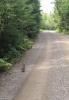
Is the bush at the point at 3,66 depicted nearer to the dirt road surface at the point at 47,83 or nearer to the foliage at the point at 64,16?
the dirt road surface at the point at 47,83

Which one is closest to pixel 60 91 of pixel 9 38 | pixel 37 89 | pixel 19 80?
pixel 37 89

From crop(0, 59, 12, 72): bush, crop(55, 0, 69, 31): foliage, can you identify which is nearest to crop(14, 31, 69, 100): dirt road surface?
crop(0, 59, 12, 72): bush

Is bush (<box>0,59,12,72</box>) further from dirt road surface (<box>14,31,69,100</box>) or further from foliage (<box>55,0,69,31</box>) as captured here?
foliage (<box>55,0,69,31</box>)

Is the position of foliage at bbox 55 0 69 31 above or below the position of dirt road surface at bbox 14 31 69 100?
below

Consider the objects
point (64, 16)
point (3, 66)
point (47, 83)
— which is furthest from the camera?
point (64, 16)

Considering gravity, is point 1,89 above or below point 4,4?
below

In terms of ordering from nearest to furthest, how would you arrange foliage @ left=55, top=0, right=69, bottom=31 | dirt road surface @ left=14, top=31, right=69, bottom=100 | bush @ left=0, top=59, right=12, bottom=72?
dirt road surface @ left=14, top=31, right=69, bottom=100, bush @ left=0, top=59, right=12, bottom=72, foliage @ left=55, top=0, right=69, bottom=31

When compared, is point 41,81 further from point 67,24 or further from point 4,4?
point 67,24

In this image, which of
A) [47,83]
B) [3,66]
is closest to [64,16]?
[3,66]

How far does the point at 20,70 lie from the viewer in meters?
17.8

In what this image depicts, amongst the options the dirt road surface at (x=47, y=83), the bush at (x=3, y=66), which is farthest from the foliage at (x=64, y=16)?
the bush at (x=3, y=66)

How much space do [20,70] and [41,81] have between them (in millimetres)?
3714

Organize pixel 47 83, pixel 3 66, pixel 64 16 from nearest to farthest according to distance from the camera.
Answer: pixel 47 83, pixel 3 66, pixel 64 16

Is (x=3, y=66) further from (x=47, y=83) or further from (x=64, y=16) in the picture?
(x=64, y=16)
